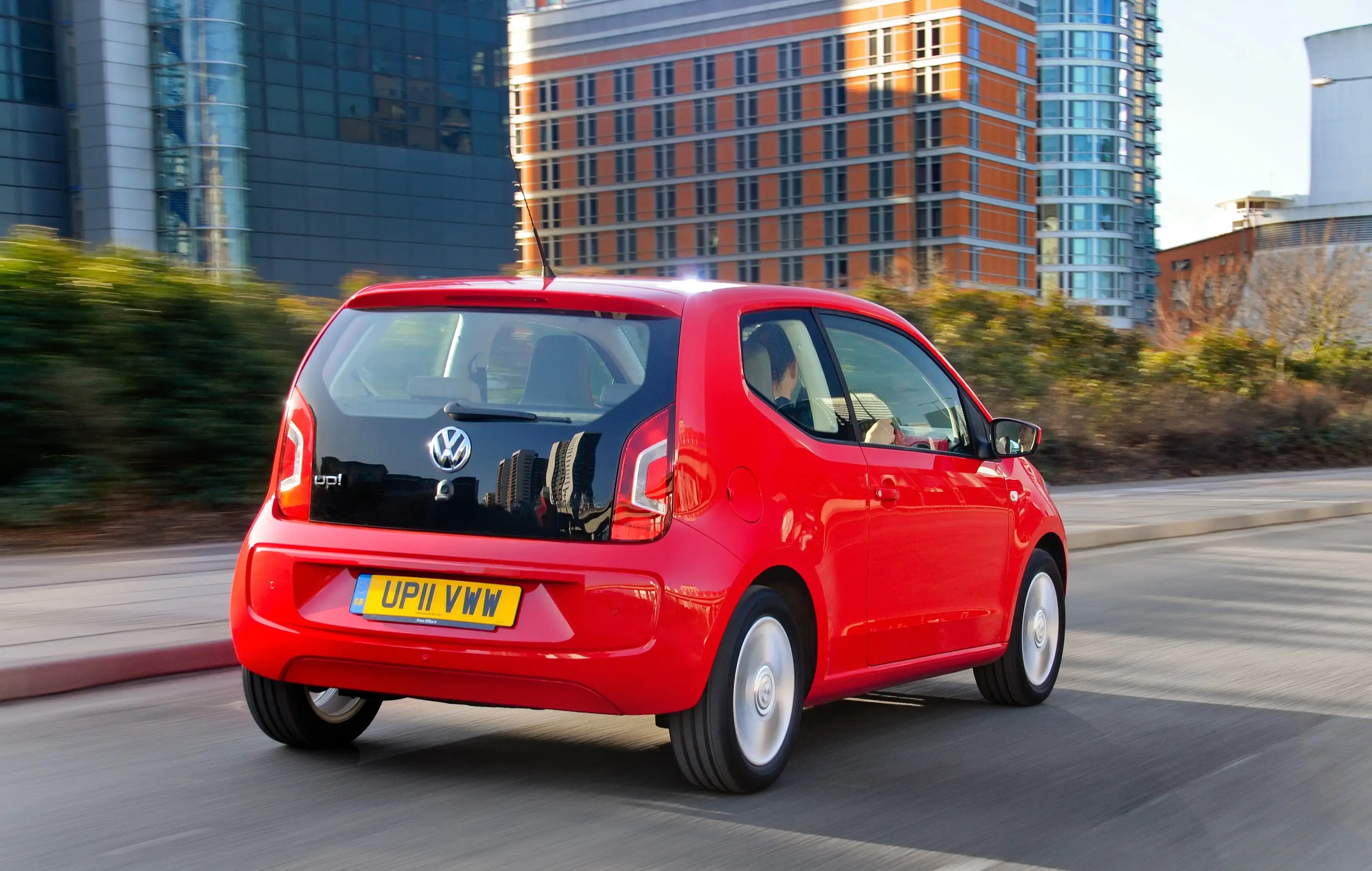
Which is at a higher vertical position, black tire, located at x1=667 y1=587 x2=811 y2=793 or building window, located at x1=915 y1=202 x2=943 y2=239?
building window, located at x1=915 y1=202 x2=943 y2=239

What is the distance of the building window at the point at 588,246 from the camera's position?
92312 millimetres

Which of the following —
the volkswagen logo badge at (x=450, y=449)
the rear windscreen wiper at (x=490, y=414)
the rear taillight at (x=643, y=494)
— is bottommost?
the rear taillight at (x=643, y=494)

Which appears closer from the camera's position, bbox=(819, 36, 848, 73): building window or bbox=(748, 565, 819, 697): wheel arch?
bbox=(748, 565, 819, 697): wheel arch

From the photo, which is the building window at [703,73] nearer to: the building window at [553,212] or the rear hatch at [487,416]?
the building window at [553,212]

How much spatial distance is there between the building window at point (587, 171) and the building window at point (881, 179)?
1661cm

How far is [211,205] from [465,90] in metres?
13.3

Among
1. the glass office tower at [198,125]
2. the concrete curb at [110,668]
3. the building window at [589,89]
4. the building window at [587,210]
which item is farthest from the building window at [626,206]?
the concrete curb at [110,668]

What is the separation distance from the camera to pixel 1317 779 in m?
5.31

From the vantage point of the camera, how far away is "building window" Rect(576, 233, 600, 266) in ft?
303

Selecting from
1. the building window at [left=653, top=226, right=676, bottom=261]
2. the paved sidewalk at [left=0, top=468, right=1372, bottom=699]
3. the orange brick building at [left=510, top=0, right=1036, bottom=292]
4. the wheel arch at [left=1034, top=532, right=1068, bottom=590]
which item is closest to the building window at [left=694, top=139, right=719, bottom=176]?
the orange brick building at [left=510, top=0, right=1036, bottom=292]

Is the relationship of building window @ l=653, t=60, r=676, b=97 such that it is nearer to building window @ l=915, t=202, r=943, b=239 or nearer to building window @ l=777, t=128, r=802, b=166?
building window @ l=777, t=128, r=802, b=166

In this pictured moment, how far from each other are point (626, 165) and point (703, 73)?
7006 mm

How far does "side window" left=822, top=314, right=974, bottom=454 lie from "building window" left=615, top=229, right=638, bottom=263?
8583 centimetres

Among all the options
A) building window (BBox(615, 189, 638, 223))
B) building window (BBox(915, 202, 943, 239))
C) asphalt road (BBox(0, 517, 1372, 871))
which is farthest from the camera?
building window (BBox(615, 189, 638, 223))
